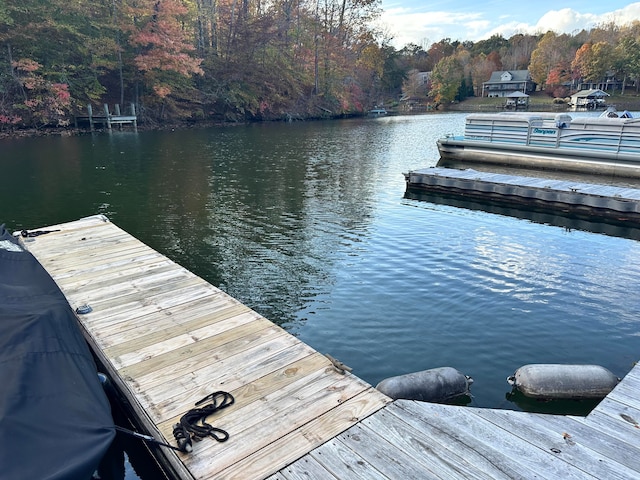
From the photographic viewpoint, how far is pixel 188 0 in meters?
44.3

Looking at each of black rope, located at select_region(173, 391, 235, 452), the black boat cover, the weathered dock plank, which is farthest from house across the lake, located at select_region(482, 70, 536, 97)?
the black boat cover

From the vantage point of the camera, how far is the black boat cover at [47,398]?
2.86m

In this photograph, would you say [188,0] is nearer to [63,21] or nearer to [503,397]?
[63,21]

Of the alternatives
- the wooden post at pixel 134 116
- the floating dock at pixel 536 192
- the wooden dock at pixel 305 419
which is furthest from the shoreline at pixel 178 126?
the wooden dock at pixel 305 419

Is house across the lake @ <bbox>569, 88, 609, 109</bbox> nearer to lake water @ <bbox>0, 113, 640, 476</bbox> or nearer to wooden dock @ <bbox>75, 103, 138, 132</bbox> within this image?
lake water @ <bbox>0, 113, 640, 476</bbox>

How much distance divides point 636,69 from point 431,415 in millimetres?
92856

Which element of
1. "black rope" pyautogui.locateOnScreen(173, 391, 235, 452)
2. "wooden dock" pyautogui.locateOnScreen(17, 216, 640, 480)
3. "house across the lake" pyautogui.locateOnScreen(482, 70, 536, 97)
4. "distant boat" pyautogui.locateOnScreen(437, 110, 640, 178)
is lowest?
"wooden dock" pyautogui.locateOnScreen(17, 216, 640, 480)

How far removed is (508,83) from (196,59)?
227 feet

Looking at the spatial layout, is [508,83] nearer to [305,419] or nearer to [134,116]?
[134,116]

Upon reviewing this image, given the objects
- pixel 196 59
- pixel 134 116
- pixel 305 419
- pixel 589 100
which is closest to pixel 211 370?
pixel 305 419

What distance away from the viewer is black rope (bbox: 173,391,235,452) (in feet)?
11.7

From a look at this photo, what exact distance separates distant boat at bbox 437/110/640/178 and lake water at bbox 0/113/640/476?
5.11 m

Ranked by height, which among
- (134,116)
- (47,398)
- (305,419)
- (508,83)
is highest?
(508,83)

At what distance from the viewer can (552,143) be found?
68.3 feet
